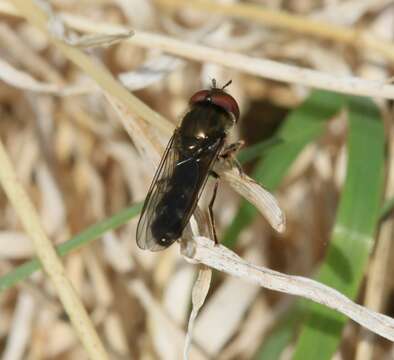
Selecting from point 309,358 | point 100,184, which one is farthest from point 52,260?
point 100,184

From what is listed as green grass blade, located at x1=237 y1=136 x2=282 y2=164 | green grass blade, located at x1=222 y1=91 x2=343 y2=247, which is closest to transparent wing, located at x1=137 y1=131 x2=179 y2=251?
green grass blade, located at x1=237 y1=136 x2=282 y2=164

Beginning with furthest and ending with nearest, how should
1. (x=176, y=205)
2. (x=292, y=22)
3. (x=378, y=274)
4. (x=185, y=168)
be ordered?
(x=292, y=22) < (x=378, y=274) < (x=185, y=168) < (x=176, y=205)

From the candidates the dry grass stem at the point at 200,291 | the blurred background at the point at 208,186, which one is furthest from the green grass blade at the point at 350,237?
the dry grass stem at the point at 200,291

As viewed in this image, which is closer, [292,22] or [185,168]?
[185,168]

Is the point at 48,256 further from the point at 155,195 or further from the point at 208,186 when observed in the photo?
the point at 208,186

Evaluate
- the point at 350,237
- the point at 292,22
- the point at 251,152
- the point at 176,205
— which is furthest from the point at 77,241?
the point at 292,22

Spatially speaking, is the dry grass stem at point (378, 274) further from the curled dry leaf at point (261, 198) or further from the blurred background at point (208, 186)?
the curled dry leaf at point (261, 198)

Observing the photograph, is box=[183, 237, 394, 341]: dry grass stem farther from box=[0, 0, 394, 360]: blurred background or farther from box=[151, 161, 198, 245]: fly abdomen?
box=[0, 0, 394, 360]: blurred background

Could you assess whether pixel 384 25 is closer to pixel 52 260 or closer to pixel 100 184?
pixel 100 184
